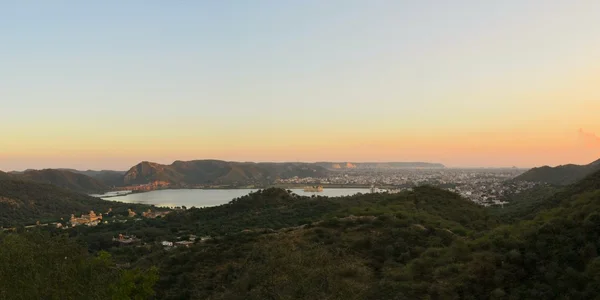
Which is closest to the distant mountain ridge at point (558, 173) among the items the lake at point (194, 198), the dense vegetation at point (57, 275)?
the lake at point (194, 198)

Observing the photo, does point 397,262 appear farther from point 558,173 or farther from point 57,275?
point 558,173

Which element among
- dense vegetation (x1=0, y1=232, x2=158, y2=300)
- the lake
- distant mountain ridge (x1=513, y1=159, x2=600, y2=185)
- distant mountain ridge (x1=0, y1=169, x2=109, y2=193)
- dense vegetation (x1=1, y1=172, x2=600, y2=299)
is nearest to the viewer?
dense vegetation (x1=0, y1=232, x2=158, y2=300)

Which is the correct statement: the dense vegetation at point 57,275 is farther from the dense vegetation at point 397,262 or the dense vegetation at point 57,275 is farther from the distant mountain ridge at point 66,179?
the distant mountain ridge at point 66,179

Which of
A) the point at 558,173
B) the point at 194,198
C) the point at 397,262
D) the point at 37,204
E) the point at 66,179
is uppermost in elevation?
the point at 66,179

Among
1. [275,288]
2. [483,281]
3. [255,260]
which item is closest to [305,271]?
[275,288]

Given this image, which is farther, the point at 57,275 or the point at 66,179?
the point at 66,179

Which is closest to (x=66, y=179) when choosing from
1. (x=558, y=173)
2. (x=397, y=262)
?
(x=397, y=262)

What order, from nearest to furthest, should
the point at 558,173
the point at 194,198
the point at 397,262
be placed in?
the point at 397,262 < the point at 558,173 < the point at 194,198

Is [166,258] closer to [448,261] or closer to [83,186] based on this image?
[448,261]

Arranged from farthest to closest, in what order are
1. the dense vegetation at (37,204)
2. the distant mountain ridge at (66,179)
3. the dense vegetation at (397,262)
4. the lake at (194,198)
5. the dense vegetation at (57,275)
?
the distant mountain ridge at (66,179) < the lake at (194,198) < the dense vegetation at (37,204) < the dense vegetation at (397,262) < the dense vegetation at (57,275)

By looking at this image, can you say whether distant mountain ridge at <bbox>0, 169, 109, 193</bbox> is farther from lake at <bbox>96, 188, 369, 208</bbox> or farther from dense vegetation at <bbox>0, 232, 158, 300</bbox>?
dense vegetation at <bbox>0, 232, 158, 300</bbox>

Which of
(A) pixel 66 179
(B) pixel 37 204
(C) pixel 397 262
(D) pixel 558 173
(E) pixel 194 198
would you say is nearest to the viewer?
(C) pixel 397 262

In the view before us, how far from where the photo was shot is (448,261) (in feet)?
56.9

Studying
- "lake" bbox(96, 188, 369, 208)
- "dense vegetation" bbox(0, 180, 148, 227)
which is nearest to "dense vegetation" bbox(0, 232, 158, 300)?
"dense vegetation" bbox(0, 180, 148, 227)
